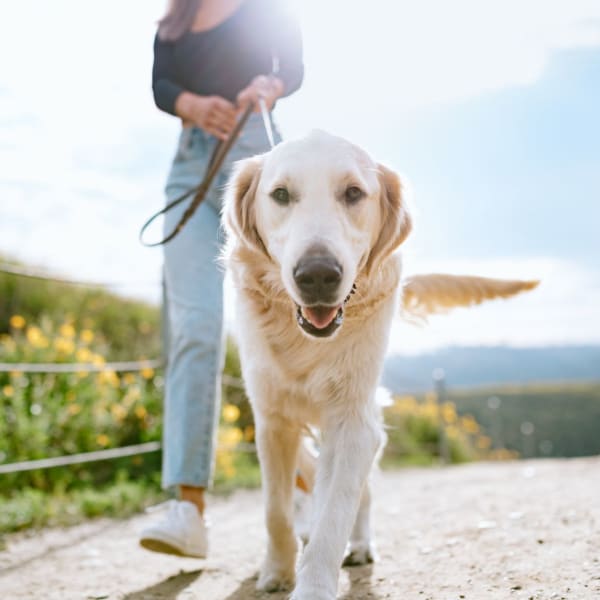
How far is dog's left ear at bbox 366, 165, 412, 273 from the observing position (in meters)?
2.41

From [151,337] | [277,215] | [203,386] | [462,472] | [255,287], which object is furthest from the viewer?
[151,337]

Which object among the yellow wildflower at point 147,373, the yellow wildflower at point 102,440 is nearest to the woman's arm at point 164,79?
the yellow wildflower at point 102,440

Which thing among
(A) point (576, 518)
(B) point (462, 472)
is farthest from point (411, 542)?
(B) point (462, 472)

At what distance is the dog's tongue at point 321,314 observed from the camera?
84.4 inches

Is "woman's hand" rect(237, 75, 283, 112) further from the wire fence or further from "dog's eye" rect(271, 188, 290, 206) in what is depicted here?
the wire fence

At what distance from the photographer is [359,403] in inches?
93.5

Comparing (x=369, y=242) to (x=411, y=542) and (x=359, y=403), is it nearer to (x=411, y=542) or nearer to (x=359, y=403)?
(x=359, y=403)

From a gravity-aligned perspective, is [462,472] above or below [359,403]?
below

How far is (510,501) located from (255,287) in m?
2.66

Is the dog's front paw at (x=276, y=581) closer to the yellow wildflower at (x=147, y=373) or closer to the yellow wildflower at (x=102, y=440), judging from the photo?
the yellow wildflower at (x=102, y=440)

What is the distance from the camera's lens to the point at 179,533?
2.82 meters

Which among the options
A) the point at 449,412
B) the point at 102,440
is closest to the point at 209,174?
the point at 102,440

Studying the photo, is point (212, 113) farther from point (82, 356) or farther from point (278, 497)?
point (82, 356)

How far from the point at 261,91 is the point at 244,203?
0.75 m
